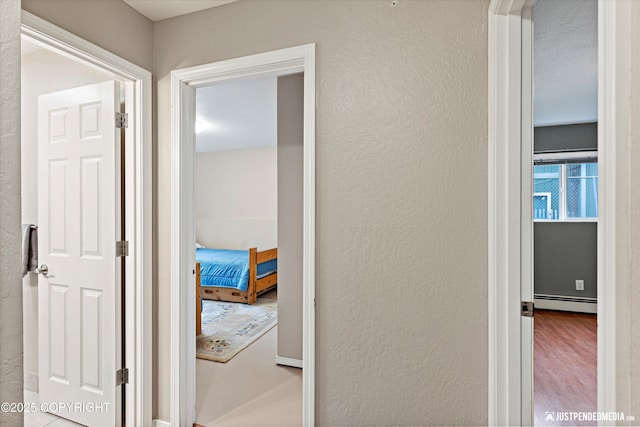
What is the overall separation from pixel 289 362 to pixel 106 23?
2747 millimetres

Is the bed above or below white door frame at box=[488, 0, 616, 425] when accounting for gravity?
below

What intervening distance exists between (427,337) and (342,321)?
41cm

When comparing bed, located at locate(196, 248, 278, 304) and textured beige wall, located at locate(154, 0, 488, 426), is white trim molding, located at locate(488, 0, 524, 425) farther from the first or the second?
bed, located at locate(196, 248, 278, 304)

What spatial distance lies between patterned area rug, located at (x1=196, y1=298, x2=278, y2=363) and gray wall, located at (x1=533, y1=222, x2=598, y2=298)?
3667mm

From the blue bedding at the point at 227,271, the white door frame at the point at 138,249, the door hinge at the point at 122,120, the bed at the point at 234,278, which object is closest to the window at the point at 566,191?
the bed at the point at 234,278

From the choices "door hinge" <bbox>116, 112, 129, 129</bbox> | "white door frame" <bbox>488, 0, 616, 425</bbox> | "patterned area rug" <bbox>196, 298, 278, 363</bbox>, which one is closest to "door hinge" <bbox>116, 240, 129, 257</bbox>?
"door hinge" <bbox>116, 112, 129, 129</bbox>

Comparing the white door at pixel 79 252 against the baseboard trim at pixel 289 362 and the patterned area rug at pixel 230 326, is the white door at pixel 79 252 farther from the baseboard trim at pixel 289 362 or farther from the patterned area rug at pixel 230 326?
the baseboard trim at pixel 289 362

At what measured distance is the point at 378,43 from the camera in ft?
5.23

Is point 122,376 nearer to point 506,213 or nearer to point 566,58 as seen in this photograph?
point 506,213

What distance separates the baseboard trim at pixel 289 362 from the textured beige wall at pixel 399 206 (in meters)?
1.24

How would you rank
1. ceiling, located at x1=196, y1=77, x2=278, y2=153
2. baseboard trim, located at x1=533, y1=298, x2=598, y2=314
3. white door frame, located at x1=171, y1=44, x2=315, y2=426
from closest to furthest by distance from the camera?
white door frame, located at x1=171, y1=44, x2=315, y2=426, ceiling, located at x1=196, y1=77, x2=278, y2=153, baseboard trim, located at x1=533, y1=298, x2=598, y2=314

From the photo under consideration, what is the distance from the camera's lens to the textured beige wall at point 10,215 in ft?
2.02

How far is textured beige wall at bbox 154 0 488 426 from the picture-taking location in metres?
1.47

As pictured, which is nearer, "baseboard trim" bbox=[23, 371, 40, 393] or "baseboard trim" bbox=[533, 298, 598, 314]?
"baseboard trim" bbox=[23, 371, 40, 393]
